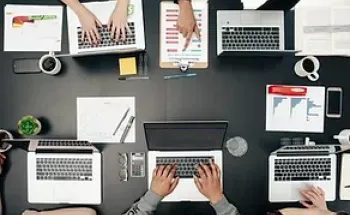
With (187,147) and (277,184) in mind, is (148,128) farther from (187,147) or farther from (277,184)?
(277,184)

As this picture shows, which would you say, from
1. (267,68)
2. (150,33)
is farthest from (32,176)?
(267,68)

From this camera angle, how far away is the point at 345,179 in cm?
207

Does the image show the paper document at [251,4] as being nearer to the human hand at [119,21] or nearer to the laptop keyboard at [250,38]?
the laptop keyboard at [250,38]

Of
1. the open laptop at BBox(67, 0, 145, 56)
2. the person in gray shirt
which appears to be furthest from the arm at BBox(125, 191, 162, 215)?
the open laptop at BBox(67, 0, 145, 56)

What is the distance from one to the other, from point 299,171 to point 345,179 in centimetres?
24

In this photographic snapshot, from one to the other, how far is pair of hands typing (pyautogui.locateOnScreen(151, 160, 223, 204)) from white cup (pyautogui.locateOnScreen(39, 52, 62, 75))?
68 cm

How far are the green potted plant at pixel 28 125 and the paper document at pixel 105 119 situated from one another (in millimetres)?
198

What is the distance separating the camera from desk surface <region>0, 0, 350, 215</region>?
205 centimetres

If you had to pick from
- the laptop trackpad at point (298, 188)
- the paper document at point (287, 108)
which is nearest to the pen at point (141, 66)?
the paper document at point (287, 108)

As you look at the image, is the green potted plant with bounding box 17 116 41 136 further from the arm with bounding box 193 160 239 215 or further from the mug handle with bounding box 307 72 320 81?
the mug handle with bounding box 307 72 320 81

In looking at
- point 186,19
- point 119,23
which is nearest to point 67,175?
point 119,23

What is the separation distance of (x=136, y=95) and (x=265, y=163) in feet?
2.31

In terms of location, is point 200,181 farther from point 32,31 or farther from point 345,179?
point 32,31

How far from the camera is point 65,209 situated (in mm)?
1998
